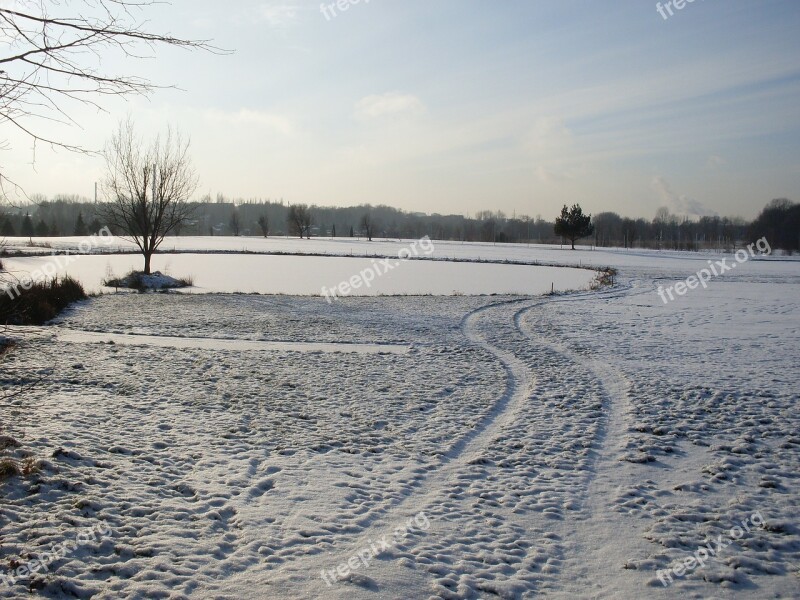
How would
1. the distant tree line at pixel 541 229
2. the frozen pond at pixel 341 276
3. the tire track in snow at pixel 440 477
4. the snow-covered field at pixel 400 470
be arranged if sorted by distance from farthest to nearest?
the distant tree line at pixel 541 229 < the frozen pond at pixel 341 276 < the tire track in snow at pixel 440 477 < the snow-covered field at pixel 400 470

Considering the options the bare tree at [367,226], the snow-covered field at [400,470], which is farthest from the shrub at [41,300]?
the bare tree at [367,226]

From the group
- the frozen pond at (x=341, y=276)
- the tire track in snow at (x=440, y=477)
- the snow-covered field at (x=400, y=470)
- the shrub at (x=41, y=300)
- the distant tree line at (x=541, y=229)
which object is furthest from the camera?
the distant tree line at (x=541, y=229)

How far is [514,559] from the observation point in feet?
16.1

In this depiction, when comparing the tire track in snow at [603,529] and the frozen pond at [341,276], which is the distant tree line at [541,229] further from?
the tire track in snow at [603,529]

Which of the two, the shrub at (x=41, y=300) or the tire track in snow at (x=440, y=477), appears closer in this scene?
the tire track in snow at (x=440, y=477)

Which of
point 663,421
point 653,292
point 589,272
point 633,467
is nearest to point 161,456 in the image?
point 633,467

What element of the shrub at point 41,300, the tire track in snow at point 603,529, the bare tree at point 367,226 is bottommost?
the tire track in snow at point 603,529

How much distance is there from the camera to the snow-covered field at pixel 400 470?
464 cm

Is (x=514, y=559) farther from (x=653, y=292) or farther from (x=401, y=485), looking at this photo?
(x=653, y=292)

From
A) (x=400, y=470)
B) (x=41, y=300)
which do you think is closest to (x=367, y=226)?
(x=41, y=300)

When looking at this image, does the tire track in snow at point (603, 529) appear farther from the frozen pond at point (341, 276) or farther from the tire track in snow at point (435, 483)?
the frozen pond at point (341, 276)

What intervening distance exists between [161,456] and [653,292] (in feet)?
90.4

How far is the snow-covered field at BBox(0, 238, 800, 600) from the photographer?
15.2 feet

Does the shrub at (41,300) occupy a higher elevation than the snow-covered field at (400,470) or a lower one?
higher
